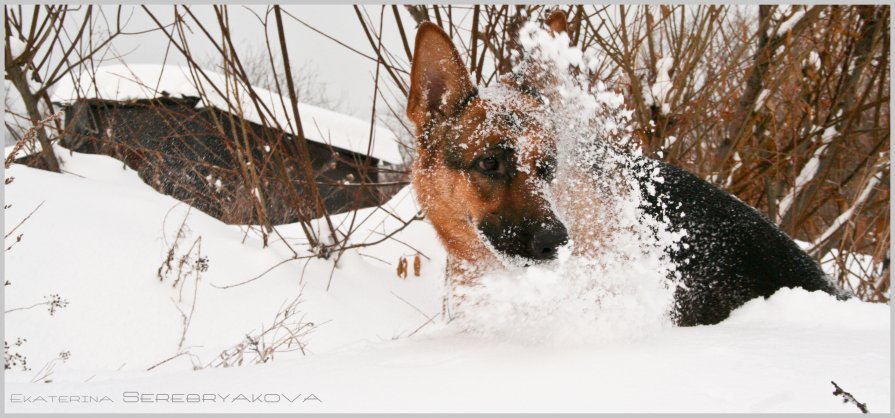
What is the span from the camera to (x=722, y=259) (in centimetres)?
261

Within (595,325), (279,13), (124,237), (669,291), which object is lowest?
(595,325)

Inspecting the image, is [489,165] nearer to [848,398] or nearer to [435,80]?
[435,80]

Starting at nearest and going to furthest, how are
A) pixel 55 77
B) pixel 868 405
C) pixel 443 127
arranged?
pixel 868 405 → pixel 443 127 → pixel 55 77

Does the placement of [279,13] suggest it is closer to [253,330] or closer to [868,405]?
[253,330]

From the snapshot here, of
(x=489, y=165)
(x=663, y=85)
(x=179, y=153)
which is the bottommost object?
(x=489, y=165)

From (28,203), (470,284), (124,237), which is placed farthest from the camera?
(124,237)

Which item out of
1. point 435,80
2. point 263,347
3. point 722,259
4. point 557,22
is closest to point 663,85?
point 557,22

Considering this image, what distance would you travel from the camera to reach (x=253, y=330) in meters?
4.44

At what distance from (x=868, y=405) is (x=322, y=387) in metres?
1.30

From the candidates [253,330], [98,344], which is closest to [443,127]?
[253,330]

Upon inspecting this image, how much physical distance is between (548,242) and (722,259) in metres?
1.02

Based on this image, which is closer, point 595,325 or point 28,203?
point 595,325

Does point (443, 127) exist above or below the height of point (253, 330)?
above

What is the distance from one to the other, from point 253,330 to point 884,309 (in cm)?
394
